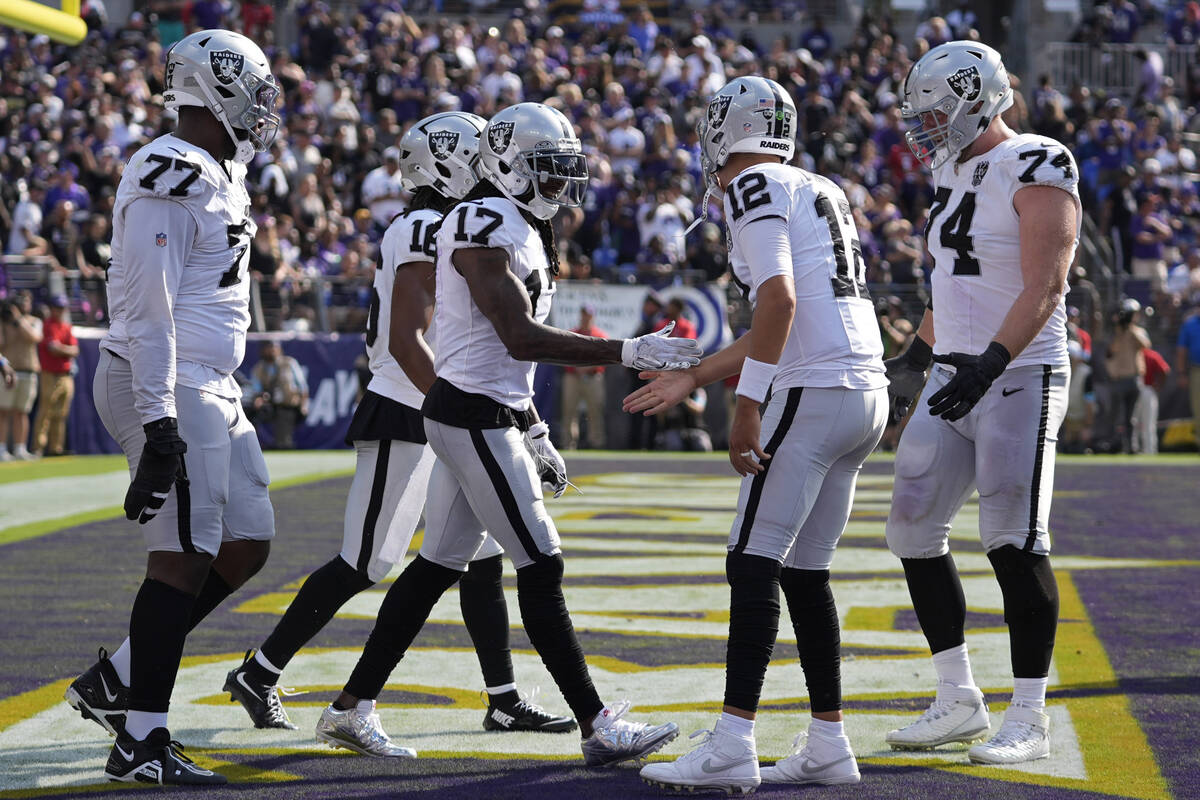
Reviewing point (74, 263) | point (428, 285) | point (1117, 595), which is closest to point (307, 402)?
point (74, 263)

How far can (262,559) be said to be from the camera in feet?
15.2

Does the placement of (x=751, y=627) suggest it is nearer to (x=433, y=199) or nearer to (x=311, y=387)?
(x=433, y=199)

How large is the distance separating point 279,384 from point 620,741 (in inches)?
524

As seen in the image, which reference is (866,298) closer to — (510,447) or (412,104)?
(510,447)

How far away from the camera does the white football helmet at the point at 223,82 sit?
4.36 m

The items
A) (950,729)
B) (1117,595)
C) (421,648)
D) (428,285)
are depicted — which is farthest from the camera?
(1117,595)

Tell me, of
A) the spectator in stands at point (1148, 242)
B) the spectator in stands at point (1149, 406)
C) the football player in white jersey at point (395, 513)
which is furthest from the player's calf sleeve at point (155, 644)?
the spectator in stands at point (1148, 242)

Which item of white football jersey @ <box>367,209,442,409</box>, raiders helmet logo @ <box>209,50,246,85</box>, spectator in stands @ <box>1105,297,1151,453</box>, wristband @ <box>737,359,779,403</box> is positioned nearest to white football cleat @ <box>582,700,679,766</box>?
wristband @ <box>737,359,779,403</box>

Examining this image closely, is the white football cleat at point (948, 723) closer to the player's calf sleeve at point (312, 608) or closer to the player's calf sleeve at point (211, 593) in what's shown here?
the player's calf sleeve at point (312, 608)

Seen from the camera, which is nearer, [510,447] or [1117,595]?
[510,447]

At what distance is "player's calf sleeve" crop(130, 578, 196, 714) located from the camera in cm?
421

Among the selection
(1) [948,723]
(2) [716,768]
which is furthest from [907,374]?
(2) [716,768]

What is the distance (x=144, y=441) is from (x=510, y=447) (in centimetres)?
102

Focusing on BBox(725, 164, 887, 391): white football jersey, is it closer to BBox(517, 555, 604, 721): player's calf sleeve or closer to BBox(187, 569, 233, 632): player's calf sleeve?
BBox(517, 555, 604, 721): player's calf sleeve
